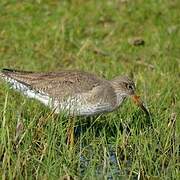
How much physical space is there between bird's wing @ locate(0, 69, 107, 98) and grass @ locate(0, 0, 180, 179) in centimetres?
20

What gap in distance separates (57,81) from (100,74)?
1.51 m

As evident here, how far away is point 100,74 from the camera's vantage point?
31.1ft

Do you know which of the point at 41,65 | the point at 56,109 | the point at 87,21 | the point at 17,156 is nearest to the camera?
the point at 17,156

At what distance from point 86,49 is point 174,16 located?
5.73 feet

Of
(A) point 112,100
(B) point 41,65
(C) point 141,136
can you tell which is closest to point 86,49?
(B) point 41,65

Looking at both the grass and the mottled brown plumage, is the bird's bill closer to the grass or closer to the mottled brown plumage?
the grass

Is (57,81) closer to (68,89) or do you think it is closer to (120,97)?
(68,89)

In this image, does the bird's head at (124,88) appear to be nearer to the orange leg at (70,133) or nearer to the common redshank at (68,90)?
the common redshank at (68,90)

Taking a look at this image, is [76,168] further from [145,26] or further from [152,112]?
[145,26]

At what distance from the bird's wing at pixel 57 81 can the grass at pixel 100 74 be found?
196 millimetres

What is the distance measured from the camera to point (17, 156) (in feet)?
21.0

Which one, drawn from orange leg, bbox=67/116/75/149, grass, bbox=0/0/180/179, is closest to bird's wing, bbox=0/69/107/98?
grass, bbox=0/0/180/179

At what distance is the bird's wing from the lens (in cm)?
800

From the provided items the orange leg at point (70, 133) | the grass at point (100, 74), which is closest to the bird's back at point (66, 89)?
the grass at point (100, 74)
